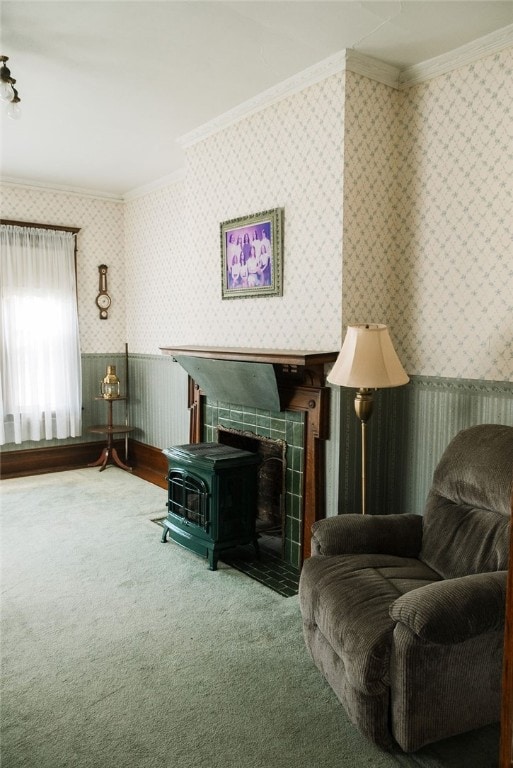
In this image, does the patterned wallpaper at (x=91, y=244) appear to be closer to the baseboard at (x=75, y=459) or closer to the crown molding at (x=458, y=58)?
the baseboard at (x=75, y=459)

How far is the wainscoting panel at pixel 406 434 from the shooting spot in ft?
9.83

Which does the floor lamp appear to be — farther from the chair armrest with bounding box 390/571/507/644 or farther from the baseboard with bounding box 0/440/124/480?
the baseboard with bounding box 0/440/124/480

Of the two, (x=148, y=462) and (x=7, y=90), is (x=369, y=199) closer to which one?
(x=7, y=90)

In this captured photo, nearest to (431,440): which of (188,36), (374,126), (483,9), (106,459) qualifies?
(374,126)

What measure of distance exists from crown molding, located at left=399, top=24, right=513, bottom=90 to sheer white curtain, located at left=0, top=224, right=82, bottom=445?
149 inches

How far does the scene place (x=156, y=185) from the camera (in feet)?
18.2

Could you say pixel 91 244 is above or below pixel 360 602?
above

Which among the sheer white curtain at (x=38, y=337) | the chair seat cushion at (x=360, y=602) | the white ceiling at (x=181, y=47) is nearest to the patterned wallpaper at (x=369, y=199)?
the white ceiling at (x=181, y=47)

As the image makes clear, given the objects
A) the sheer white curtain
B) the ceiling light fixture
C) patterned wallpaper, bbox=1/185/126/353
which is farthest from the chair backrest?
patterned wallpaper, bbox=1/185/126/353

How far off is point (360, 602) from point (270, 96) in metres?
2.89

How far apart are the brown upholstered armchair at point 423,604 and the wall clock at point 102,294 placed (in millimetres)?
4237

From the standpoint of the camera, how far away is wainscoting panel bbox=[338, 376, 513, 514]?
3.00 m

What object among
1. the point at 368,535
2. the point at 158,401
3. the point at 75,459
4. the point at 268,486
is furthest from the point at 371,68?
the point at 75,459

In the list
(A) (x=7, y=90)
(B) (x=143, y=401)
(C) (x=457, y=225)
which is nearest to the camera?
(A) (x=7, y=90)
